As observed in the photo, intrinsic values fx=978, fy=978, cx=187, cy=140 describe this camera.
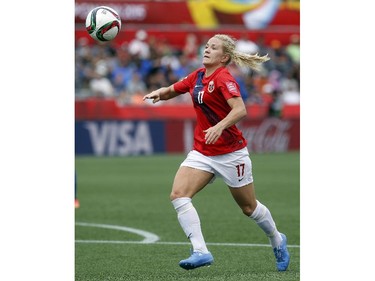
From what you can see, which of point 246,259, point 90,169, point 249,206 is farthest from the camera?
point 90,169

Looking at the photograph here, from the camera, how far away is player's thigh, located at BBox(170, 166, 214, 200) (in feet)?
28.6

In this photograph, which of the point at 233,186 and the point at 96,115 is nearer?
the point at 233,186

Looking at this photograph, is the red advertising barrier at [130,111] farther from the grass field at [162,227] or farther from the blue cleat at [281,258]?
the blue cleat at [281,258]

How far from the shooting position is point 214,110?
8883 millimetres

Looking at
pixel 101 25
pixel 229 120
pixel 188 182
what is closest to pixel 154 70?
pixel 101 25

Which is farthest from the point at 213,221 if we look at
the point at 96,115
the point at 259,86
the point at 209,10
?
the point at 209,10

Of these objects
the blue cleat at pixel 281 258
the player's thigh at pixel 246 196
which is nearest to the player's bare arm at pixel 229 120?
the player's thigh at pixel 246 196

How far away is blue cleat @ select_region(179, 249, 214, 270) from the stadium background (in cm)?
1297

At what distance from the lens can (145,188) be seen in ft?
60.3

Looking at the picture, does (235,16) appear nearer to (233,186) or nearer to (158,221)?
(158,221)

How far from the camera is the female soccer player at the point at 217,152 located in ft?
28.5

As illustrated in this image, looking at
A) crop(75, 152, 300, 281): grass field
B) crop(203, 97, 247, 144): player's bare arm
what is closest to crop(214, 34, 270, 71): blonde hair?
crop(203, 97, 247, 144): player's bare arm

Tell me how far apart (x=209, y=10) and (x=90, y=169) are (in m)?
14.9

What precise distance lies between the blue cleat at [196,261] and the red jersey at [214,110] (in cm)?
97
